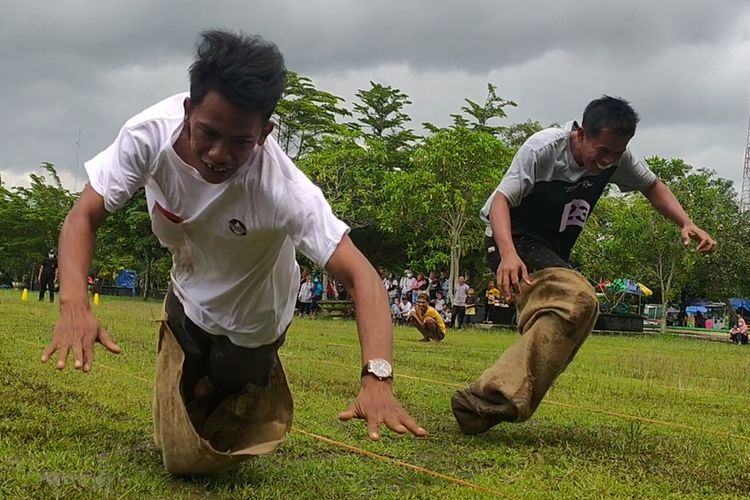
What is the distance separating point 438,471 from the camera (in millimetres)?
4102

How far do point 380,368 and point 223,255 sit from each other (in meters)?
1.24

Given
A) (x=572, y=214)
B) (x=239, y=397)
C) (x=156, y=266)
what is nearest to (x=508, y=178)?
(x=572, y=214)

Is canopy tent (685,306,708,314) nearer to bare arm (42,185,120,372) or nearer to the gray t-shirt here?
the gray t-shirt

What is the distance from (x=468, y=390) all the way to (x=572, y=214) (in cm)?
135

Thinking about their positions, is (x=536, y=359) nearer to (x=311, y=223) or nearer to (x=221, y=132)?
(x=311, y=223)

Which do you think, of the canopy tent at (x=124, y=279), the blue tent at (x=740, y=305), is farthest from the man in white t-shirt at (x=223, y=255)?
the canopy tent at (x=124, y=279)

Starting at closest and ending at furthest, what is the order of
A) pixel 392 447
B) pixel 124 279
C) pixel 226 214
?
1. pixel 226 214
2. pixel 392 447
3. pixel 124 279

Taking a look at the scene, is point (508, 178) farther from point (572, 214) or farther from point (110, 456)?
point (110, 456)

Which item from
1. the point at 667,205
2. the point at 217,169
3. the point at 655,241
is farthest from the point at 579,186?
the point at 655,241

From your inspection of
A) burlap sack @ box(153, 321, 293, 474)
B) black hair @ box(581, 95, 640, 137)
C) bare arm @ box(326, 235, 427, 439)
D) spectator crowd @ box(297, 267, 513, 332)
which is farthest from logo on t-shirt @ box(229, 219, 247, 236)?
spectator crowd @ box(297, 267, 513, 332)

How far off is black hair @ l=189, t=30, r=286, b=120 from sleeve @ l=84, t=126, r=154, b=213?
0.35m

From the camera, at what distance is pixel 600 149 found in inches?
199

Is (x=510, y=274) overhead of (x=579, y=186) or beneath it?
beneath

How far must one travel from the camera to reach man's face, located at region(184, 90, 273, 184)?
288 cm
